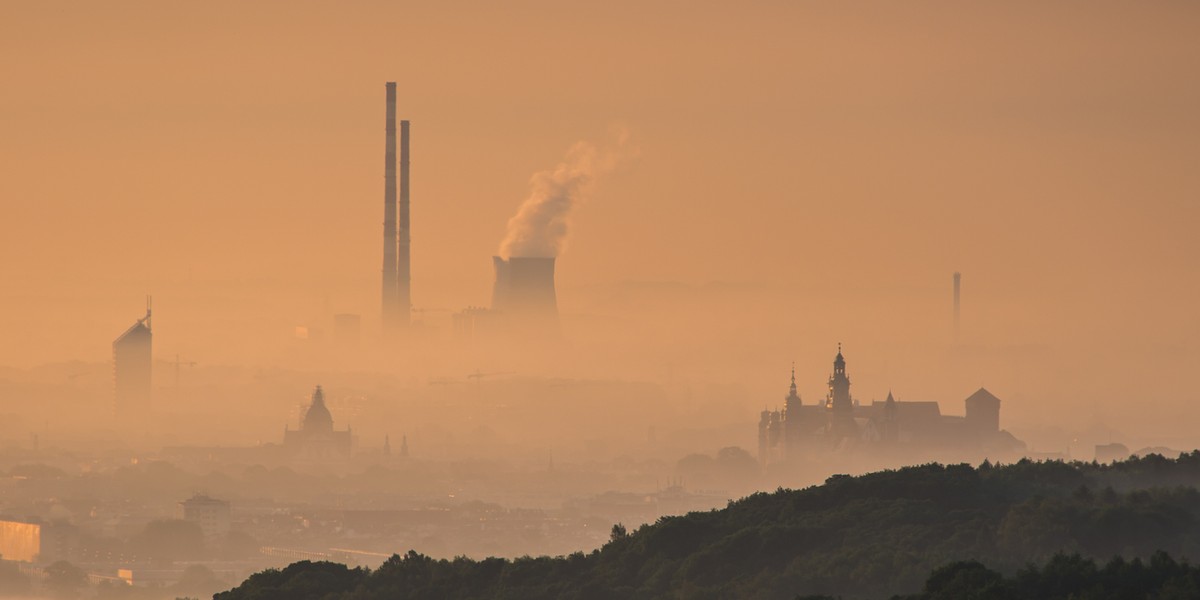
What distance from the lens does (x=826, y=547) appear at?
104938 millimetres

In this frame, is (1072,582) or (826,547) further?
(826,547)

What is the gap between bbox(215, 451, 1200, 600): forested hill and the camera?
320ft

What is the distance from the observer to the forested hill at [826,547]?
97562mm

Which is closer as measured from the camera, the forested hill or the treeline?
the treeline

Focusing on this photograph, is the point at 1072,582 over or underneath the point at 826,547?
underneath

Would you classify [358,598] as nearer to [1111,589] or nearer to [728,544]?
[728,544]

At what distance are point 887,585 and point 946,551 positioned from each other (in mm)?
5088

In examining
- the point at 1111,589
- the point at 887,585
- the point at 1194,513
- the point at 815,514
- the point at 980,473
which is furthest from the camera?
the point at 980,473

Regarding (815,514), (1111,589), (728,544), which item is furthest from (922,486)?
(1111,589)

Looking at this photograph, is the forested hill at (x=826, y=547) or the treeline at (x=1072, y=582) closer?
the treeline at (x=1072, y=582)

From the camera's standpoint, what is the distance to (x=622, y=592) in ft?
327

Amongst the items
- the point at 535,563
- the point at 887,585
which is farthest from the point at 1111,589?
the point at 535,563

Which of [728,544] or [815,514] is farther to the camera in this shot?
[815,514]

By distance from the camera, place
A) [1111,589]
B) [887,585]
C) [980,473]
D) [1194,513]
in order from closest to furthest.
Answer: [1111,589], [887,585], [1194,513], [980,473]
